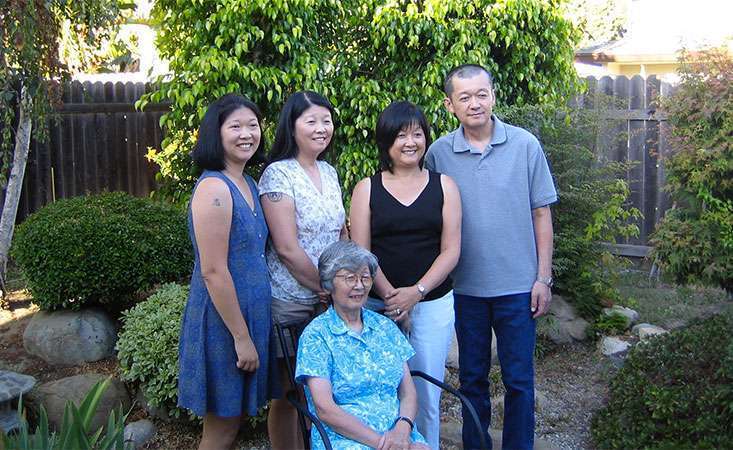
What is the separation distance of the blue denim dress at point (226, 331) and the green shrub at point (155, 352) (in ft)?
4.47

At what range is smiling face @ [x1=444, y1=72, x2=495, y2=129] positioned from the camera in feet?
10.9

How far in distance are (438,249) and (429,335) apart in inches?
14.6

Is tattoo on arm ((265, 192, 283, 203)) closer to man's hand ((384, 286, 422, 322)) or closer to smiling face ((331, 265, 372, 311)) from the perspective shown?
smiling face ((331, 265, 372, 311))

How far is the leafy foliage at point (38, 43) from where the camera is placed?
5805 mm

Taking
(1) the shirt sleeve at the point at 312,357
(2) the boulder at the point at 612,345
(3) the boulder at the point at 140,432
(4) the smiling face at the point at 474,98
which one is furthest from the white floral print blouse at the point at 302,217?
(2) the boulder at the point at 612,345

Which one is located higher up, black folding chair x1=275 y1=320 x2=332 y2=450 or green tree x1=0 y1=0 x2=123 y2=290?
green tree x1=0 y1=0 x2=123 y2=290

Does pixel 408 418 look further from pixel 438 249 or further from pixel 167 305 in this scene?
pixel 167 305

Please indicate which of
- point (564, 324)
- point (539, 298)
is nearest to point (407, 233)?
point (539, 298)

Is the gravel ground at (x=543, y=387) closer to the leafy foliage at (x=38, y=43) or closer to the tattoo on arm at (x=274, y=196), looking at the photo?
the leafy foliage at (x=38, y=43)

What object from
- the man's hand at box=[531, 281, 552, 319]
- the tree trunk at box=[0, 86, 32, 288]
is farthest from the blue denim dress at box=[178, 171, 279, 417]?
the tree trunk at box=[0, 86, 32, 288]

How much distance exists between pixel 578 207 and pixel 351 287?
3.57 meters

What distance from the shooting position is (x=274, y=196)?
306 cm

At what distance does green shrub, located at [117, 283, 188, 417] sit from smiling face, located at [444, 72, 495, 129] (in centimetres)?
200

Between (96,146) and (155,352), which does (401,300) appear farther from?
(96,146)
